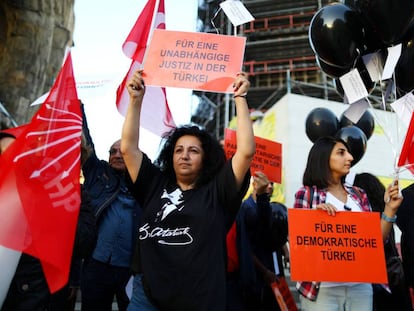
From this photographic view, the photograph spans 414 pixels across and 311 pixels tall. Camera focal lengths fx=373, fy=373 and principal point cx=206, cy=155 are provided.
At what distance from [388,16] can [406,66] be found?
36cm

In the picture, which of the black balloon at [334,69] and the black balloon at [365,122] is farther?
the black balloon at [365,122]

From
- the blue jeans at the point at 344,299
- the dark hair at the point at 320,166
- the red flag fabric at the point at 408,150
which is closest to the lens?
the blue jeans at the point at 344,299

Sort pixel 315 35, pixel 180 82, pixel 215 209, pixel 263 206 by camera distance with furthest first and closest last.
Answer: pixel 315 35
pixel 263 206
pixel 180 82
pixel 215 209

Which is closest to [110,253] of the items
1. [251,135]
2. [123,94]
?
[123,94]

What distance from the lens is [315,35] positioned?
2.80 m

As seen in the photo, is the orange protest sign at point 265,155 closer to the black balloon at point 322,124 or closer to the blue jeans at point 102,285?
the blue jeans at point 102,285

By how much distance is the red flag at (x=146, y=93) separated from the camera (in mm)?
2357

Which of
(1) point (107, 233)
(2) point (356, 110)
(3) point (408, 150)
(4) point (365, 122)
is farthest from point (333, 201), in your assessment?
(4) point (365, 122)

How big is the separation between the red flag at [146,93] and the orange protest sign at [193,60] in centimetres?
42

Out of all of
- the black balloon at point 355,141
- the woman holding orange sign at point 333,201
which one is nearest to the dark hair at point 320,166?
the woman holding orange sign at point 333,201

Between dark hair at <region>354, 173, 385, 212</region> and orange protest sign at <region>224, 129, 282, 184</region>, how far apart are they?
2.62ft

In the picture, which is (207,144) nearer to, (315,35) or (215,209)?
(215,209)

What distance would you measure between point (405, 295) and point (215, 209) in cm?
162

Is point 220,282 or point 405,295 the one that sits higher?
point 220,282
